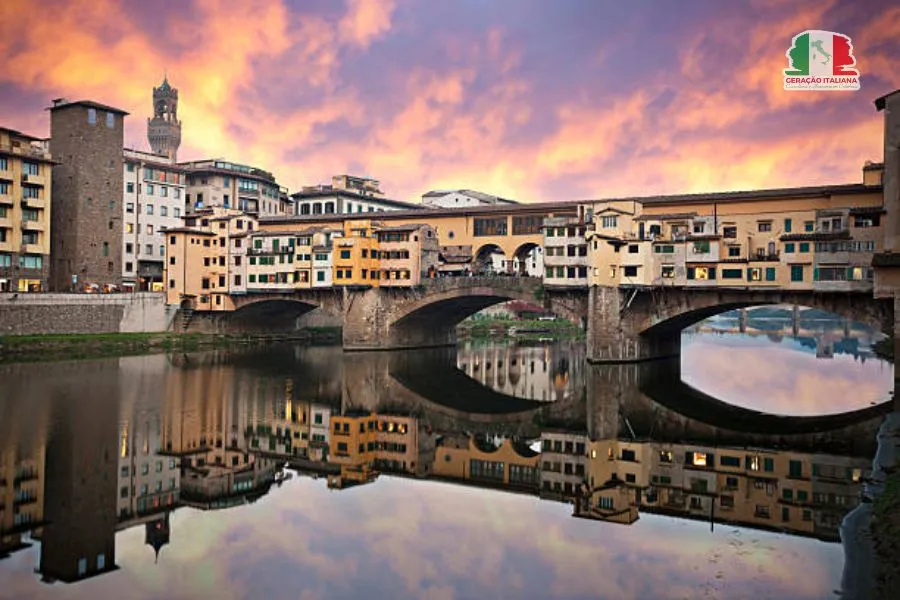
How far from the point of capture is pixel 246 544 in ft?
53.2

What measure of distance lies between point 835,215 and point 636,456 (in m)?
28.7

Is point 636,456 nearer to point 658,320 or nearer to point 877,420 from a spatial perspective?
point 877,420

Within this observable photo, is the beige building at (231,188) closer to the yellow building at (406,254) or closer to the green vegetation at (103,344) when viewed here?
the green vegetation at (103,344)

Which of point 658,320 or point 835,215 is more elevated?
point 835,215

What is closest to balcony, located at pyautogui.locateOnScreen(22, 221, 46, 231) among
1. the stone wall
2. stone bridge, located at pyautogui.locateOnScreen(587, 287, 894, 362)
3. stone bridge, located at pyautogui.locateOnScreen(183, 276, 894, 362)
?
the stone wall

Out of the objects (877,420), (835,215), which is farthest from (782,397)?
(835,215)

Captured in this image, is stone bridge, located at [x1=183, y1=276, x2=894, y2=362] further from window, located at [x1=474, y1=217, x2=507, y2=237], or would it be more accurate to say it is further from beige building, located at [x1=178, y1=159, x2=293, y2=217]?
beige building, located at [x1=178, y1=159, x2=293, y2=217]

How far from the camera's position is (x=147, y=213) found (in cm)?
7312

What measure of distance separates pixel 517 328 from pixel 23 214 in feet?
166

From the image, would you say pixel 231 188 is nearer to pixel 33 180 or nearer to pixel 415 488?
pixel 33 180

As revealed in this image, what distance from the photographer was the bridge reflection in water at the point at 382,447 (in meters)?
18.2

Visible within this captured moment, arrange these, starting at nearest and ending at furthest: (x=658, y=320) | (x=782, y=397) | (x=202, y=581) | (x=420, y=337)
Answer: (x=202, y=581)
(x=782, y=397)
(x=658, y=320)
(x=420, y=337)

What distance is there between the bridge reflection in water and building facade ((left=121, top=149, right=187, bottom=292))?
2949cm

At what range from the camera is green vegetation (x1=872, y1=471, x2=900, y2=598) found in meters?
12.1
